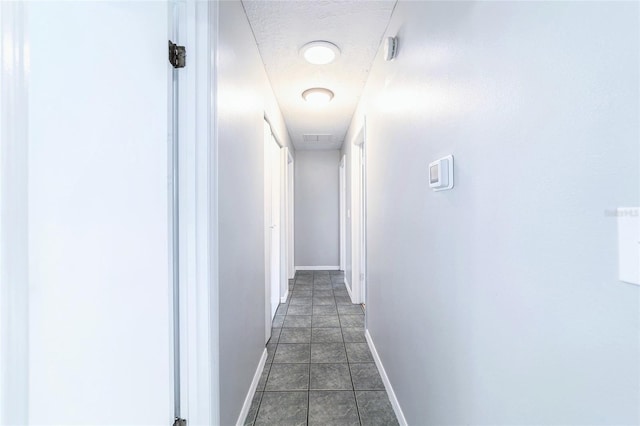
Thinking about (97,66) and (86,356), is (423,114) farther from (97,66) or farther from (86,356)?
(86,356)

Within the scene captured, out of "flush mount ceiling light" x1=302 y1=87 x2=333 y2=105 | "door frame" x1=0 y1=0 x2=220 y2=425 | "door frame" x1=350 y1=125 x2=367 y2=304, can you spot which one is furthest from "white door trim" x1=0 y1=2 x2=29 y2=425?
"door frame" x1=350 y1=125 x2=367 y2=304

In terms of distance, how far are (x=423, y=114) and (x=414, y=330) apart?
1020 millimetres

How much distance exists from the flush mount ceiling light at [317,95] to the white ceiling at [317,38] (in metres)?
0.05

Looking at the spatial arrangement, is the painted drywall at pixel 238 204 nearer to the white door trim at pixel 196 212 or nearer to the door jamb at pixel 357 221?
the white door trim at pixel 196 212

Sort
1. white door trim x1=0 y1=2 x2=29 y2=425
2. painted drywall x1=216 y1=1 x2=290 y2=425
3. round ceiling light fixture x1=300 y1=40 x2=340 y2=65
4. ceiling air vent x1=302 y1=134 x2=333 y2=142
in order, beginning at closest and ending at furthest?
white door trim x1=0 y1=2 x2=29 y2=425 < painted drywall x1=216 y1=1 x2=290 y2=425 < round ceiling light fixture x1=300 y1=40 x2=340 y2=65 < ceiling air vent x1=302 y1=134 x2=333 y2=142

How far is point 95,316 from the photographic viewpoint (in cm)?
79

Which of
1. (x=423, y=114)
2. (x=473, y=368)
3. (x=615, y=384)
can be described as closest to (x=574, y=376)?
(x=615, y=384)

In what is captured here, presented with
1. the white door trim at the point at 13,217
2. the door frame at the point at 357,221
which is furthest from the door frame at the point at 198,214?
the door frame at the point at 357,221

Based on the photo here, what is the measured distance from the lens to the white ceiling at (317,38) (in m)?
1.60

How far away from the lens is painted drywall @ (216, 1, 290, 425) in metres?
1.27

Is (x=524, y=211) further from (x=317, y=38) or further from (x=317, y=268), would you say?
(x=317, y=268)

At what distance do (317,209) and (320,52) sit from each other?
3.58 m

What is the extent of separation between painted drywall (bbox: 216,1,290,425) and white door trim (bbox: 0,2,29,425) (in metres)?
0.64

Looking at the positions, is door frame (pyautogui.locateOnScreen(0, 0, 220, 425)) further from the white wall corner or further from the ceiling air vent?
the white wall corner
